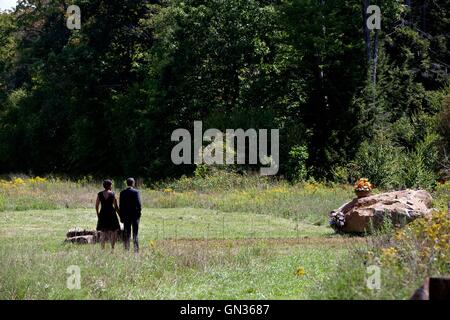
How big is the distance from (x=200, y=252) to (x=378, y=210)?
652 centimetres

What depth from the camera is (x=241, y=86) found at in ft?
134

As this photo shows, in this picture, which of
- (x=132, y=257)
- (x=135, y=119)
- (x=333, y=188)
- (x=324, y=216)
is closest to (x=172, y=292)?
(x=132, y=257)

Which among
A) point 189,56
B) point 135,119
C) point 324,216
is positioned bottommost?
point 324,216

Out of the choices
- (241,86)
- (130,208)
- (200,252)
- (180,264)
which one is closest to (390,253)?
(180,264)

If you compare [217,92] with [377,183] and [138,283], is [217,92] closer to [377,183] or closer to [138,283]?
[377,183]

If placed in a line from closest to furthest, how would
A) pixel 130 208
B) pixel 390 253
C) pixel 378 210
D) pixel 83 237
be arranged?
pixel 390 253
pixel 130 208
pixel 83 237
pixel 378 210

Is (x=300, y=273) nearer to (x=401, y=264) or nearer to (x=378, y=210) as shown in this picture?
(x=401, y=264)

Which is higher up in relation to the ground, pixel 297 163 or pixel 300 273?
pixel 297 163

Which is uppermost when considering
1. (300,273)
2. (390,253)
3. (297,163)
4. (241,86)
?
(241,86)

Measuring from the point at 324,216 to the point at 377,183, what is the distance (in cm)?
964

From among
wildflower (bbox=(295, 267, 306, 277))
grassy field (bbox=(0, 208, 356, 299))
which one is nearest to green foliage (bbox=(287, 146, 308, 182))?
grassy field (bbox=(0, 208, 356, 299))

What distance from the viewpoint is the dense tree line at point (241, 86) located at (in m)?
36.5

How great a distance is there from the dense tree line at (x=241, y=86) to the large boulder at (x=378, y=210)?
11.8m
